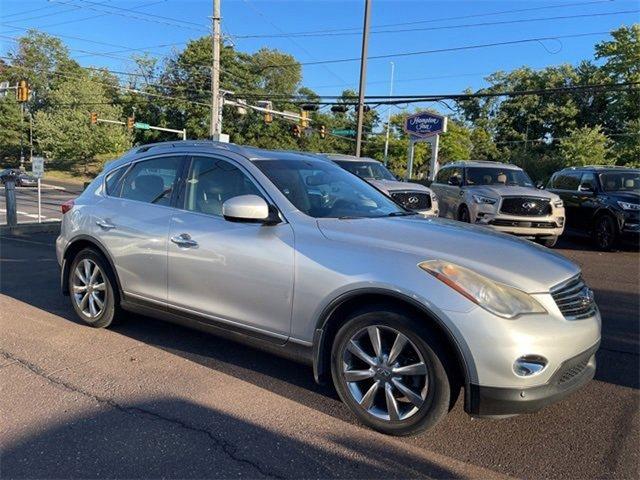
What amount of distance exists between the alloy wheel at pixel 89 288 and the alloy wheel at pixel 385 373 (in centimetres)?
272

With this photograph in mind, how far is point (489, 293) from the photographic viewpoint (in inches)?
117

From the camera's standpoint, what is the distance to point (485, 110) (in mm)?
67438

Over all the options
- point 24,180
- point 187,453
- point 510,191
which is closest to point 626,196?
point 510,191

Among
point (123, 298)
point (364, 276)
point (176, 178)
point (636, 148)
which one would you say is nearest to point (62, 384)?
point (123, 298)

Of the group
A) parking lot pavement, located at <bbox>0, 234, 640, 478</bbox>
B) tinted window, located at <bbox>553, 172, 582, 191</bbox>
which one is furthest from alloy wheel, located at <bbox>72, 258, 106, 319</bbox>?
tinted window, located at <bbox>553, 172, 582, 191</bbox>

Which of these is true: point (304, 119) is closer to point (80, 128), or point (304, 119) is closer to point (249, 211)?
point (249, 211)

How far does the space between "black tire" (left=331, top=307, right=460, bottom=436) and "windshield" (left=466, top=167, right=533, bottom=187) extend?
388 inches

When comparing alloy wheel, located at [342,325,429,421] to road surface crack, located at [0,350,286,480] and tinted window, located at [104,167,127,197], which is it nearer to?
road surface crack, located at [0,350,286,480]

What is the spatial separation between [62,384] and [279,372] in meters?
1.53

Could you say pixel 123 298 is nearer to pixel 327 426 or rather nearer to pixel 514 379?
pixel 327 426

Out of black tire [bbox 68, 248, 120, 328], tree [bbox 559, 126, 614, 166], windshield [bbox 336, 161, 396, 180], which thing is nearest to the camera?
black tire [bbox 68, 248, 120, 328]

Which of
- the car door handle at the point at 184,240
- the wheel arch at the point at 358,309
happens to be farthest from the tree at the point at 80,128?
the wheel arch at the point at 358,309

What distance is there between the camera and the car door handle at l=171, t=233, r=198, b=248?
4.13 m

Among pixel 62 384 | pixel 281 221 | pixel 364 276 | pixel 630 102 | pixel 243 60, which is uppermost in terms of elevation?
pixel 243 60
